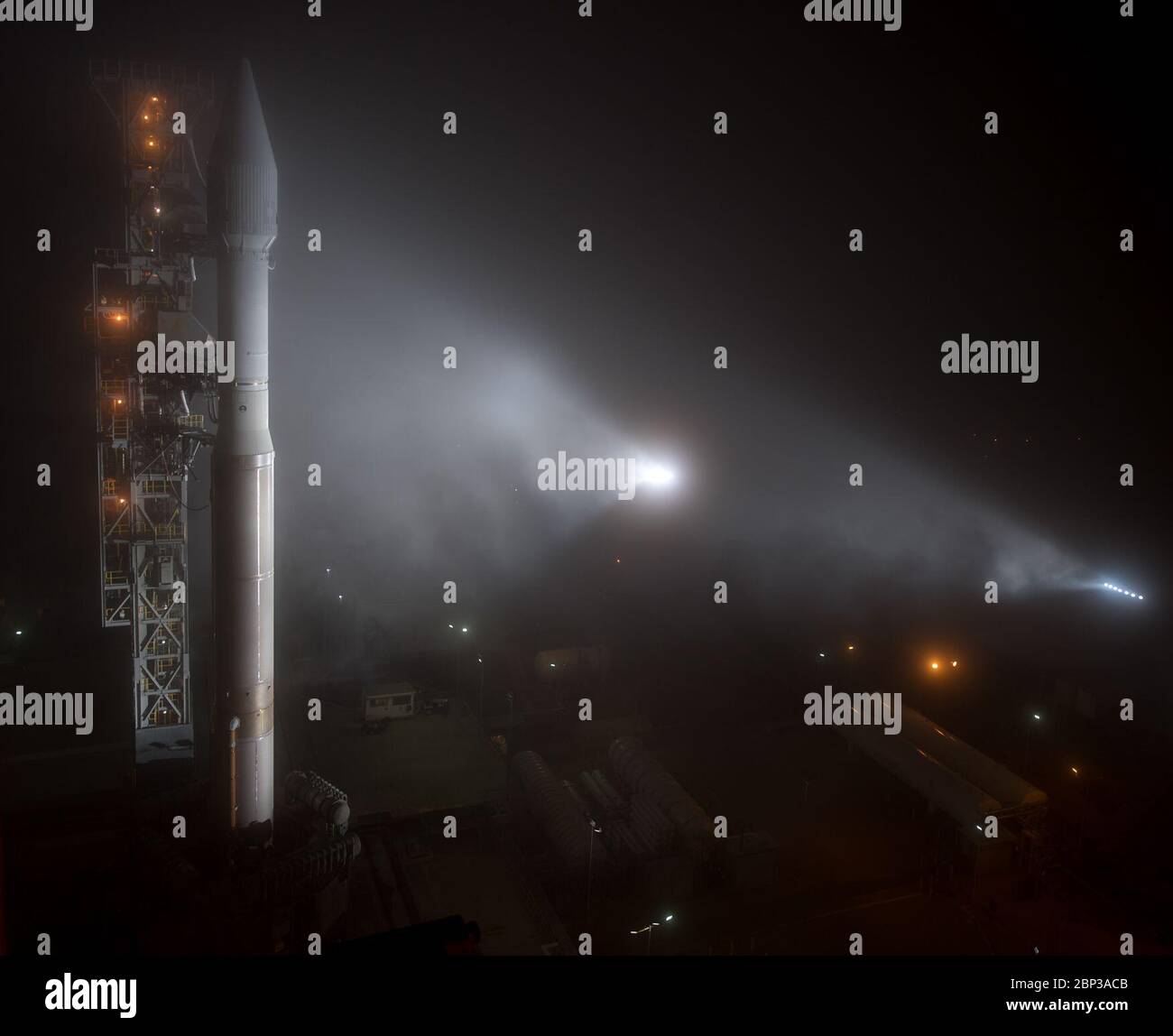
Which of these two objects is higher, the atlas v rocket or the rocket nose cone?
the rocket nose cone

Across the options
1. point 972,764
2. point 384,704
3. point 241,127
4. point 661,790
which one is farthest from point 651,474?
point 241,127

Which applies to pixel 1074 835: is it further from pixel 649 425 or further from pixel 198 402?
pixel 198 402

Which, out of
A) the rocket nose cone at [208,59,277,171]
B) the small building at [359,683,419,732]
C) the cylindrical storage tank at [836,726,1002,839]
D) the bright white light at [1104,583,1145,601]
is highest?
the rocket nose cone at [208,59,277,171]

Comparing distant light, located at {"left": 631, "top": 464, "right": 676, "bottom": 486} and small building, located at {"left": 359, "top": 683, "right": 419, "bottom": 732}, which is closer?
small building, located at {"left": 359, "top": 683, "right": 419, "bottom": 732}

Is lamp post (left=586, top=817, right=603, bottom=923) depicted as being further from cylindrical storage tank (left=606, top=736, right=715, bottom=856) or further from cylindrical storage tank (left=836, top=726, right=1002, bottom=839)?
cylindrical storage tank (left=836, top=726, right=1002, bottom=839)

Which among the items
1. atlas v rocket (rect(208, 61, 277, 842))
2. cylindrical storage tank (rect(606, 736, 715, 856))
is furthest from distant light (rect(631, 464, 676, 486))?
atlas v rocket (rect(208, 61, 277, 842))

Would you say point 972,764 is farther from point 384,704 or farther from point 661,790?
point 384,704
